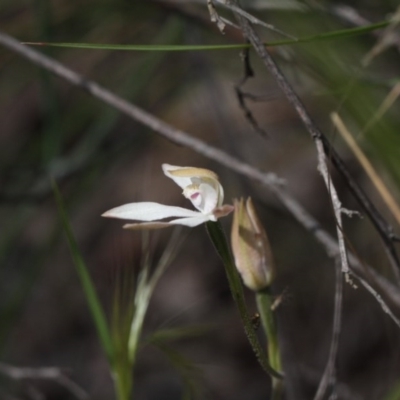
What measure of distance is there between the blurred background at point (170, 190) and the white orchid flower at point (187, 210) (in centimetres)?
26

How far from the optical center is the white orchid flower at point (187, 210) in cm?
70

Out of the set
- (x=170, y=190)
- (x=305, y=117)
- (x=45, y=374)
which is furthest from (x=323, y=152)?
(x=170, y=190)

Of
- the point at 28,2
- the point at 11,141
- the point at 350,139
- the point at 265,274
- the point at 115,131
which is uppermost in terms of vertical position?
the point at 350,139

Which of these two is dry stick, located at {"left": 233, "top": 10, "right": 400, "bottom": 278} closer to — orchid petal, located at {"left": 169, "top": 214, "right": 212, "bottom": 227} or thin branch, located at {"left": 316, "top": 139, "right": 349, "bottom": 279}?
thin branch, located at {"left": 316, "top": 139, "right": 349, "bottom": 279}

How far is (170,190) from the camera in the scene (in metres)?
2.81

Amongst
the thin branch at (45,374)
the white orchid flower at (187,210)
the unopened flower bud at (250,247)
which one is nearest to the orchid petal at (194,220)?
the white orchid flower at (187,210)

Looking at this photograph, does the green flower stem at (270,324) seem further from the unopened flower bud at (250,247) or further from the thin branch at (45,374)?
the thin branch at (45,374)

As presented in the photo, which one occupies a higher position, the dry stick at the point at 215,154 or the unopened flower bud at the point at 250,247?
the unopened flower bud at the point at 250,247

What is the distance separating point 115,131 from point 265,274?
5.29ft

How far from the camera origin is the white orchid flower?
70 cm

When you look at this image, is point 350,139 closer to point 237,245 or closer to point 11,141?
point 237,245

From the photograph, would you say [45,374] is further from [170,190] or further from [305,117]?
[170,190]

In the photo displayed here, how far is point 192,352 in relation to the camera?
2.49 m

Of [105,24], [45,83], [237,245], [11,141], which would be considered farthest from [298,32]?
[11,141]
